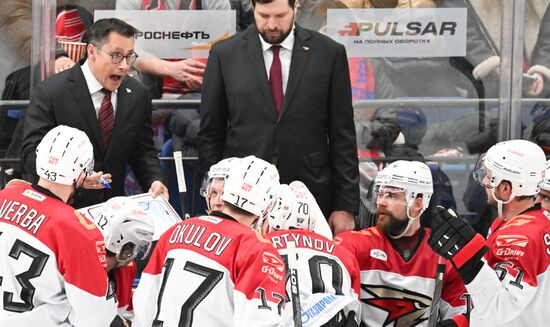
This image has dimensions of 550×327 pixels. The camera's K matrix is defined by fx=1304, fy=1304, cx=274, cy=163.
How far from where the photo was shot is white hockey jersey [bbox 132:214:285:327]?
16.0 ft

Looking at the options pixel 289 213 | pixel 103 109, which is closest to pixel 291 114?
pixel 289 213

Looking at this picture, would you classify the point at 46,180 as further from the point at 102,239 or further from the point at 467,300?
the point at 467,300

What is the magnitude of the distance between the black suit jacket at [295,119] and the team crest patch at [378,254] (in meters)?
0.30

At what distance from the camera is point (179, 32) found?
698cm

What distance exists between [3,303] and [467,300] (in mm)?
2090

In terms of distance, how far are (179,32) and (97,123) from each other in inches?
39.6

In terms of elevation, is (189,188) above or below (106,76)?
below

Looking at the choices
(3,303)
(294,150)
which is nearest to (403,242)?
(294,150)

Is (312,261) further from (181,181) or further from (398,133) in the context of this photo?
(398,133)

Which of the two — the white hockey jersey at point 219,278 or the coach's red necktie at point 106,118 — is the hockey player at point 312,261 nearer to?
the white hockey jersey at point 219,278

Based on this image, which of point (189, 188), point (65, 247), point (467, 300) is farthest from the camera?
point (189, 188)

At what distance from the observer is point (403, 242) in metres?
6.02

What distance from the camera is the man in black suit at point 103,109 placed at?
6.13m

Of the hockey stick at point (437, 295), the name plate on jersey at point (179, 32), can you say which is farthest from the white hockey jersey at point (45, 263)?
the name plate on jersey at point (179, 32)
